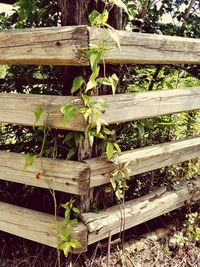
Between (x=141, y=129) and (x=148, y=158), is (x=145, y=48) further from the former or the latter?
(x=148, y=158)

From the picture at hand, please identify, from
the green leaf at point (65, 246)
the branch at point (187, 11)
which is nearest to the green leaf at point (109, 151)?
the green leaf at point (65, 246)

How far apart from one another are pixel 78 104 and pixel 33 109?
0.97ft

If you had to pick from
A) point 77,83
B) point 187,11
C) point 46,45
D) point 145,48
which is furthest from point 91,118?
point 187,11

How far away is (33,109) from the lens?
2.24 metres

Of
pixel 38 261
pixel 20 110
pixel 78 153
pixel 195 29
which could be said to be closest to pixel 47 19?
A: pixel 20 110

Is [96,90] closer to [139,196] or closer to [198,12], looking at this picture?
[139,196]

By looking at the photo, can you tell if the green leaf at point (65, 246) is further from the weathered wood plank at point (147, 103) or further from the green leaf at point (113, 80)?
the green leaf at point (113, 80)

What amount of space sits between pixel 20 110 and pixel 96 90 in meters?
0.44

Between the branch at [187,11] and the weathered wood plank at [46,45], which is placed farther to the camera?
the branch at [187,11]

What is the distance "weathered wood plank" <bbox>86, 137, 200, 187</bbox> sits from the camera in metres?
2.29

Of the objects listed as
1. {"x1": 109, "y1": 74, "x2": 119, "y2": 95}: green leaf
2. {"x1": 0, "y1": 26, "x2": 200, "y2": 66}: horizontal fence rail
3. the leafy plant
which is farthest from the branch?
the leafy plant

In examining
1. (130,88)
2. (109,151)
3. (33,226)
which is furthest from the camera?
(130,88)

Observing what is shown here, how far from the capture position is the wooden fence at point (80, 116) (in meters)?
2.08

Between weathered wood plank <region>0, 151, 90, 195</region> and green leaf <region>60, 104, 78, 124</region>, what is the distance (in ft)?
1.03
